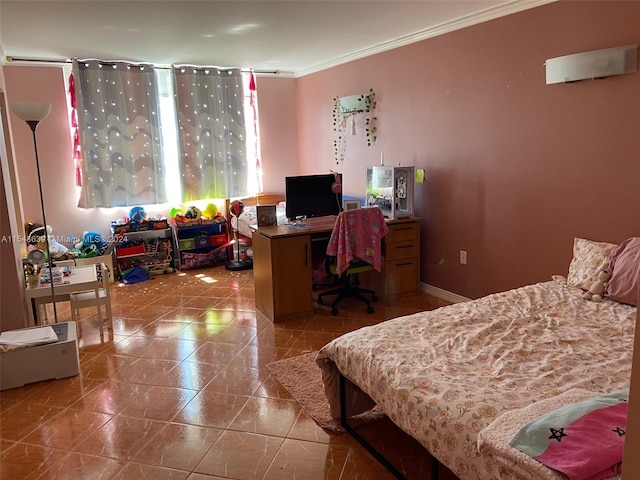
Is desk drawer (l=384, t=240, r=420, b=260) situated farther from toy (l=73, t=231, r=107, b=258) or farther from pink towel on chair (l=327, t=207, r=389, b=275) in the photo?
toy (l=73, t=231, r=107, b=258)

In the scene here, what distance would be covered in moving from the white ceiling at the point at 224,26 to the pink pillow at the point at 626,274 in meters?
1.77

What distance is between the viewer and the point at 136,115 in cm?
568

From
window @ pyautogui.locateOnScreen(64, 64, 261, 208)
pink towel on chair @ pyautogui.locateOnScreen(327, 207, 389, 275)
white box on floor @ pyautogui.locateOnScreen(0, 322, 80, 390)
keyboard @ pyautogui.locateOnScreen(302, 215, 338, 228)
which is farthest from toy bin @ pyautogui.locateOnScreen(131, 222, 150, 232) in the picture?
pink towel on chair @ pyautogui.locateOnScreen(327, 207, 389, 275)

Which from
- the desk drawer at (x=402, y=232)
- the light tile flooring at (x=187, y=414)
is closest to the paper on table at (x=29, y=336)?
the light tile flooring at (x=187, y=414)

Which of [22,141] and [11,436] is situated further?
[22,141]

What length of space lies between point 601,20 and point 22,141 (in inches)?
217

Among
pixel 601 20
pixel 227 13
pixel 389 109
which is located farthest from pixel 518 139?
pixel 227 13

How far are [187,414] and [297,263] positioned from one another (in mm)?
1664

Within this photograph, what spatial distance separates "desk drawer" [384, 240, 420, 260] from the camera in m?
4.45

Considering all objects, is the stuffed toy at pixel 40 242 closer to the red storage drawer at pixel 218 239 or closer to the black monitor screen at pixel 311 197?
the red storage drawer at pixel 218 239

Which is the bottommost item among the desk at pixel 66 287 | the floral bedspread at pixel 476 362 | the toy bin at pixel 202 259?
the toy bin at pixel 202 259

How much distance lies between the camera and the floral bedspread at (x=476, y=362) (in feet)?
5.58

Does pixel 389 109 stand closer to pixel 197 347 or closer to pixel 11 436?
pixel 197 347

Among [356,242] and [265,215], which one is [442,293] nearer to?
[356,242]
